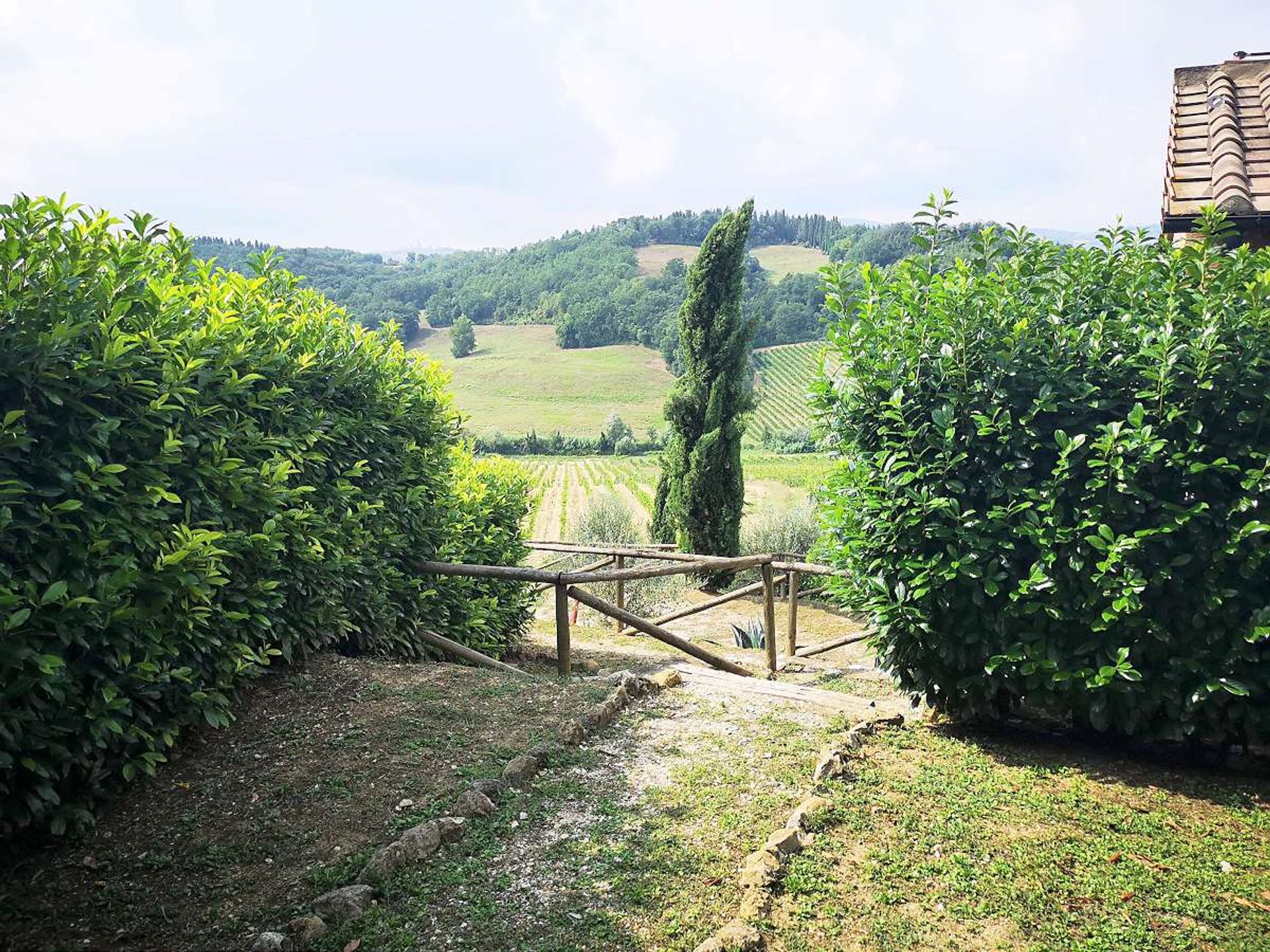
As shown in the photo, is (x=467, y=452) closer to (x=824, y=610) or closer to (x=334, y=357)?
(x=334, y=357)

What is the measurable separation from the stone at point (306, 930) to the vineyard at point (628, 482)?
1769 centimetres

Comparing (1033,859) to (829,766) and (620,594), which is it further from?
(620,594)

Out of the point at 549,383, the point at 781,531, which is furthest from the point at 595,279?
the point at 781,531

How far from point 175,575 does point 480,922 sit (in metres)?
1.93

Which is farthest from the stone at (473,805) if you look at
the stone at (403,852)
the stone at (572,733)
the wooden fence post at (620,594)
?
the wooden fence post at (620,594)

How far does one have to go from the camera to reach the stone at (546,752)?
13.2 ft

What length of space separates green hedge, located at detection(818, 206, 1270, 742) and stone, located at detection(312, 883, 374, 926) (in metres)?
3.05

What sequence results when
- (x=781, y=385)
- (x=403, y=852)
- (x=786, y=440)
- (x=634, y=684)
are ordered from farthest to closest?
(x=781, y=385)
(x=786, y=440)
(x=634, y=684)
(x=403, y=852)

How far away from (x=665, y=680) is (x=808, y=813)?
6.76 ft

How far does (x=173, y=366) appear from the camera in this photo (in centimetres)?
353

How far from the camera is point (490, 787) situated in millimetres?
3703

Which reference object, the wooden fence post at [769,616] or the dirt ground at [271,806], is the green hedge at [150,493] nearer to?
the dirt ground at [271,806]

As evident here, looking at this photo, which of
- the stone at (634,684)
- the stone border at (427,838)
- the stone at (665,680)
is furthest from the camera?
the stone at (665,680)

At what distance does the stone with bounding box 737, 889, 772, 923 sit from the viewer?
2.78 metres
